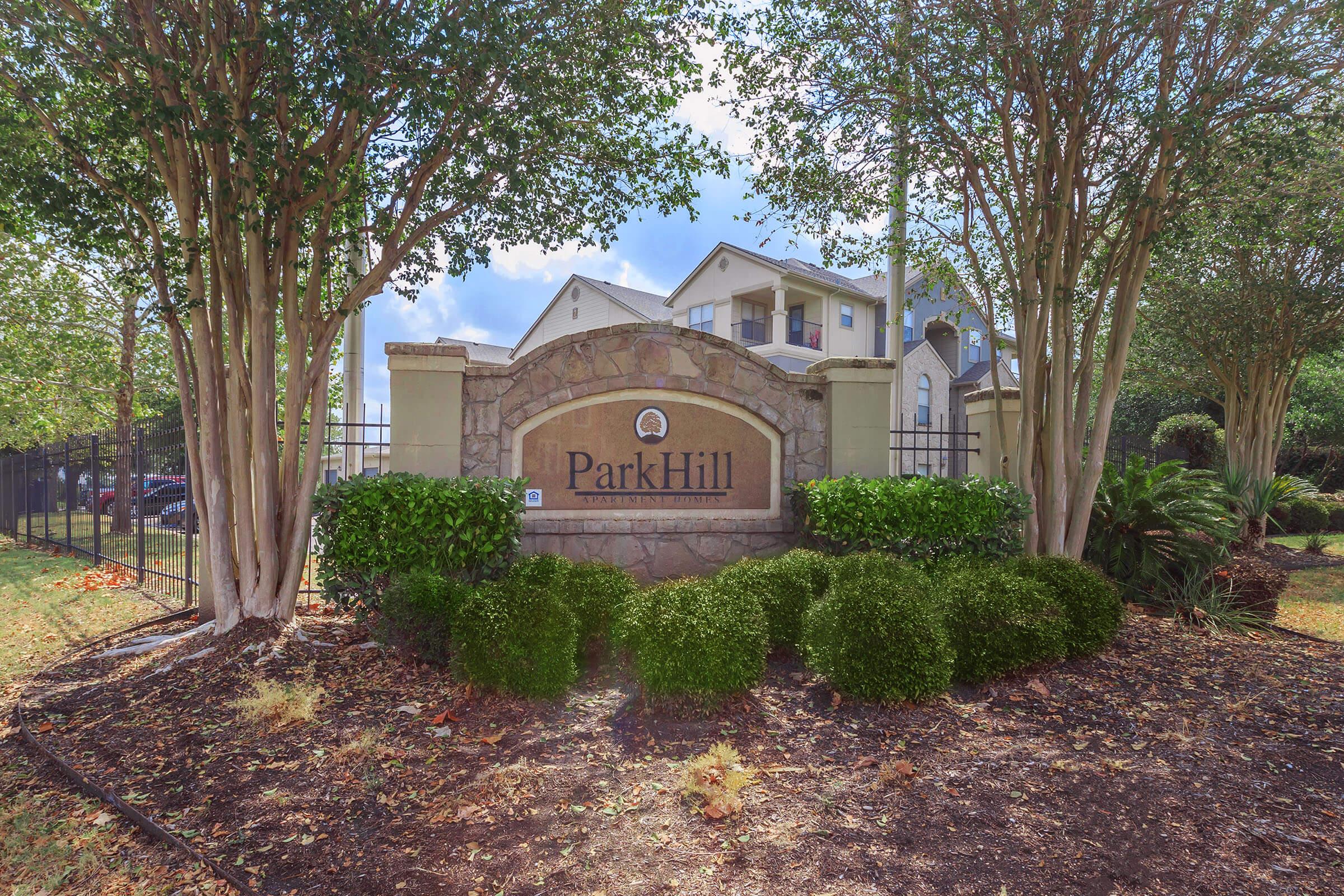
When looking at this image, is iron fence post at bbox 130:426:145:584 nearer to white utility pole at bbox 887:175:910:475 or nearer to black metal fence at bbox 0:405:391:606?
black metal fence at bbox 0:405:391:606

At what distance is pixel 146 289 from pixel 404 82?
3058 millimetres

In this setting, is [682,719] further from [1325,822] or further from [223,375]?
[223,375]

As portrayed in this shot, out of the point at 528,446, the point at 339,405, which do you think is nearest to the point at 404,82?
the point at 528,446

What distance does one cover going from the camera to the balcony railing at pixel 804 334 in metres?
24.7

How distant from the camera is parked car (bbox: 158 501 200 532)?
806 cm

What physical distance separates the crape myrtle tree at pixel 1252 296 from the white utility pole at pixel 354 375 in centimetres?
840

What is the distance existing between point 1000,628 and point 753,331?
2098 cm

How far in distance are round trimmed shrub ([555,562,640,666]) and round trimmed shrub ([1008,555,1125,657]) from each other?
304 cm

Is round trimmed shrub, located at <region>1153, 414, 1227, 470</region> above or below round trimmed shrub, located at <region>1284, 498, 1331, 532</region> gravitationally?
above

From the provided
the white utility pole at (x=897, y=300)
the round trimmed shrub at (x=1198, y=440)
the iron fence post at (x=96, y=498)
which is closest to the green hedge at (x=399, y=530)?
the white utility pole at (x=897, y=300)

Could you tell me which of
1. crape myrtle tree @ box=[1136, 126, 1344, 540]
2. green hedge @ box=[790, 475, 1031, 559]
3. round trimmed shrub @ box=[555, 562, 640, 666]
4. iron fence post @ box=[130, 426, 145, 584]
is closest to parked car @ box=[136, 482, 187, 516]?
iron fence post @ box=[130, 426, 145, 584]

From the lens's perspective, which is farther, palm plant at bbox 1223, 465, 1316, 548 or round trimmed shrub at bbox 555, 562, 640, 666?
palm plant at bbox 1223, 465, 1316, 548

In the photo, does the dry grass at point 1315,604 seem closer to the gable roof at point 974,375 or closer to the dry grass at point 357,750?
the dry grass at point 357,750

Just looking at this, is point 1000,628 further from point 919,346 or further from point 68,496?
point 919,346
